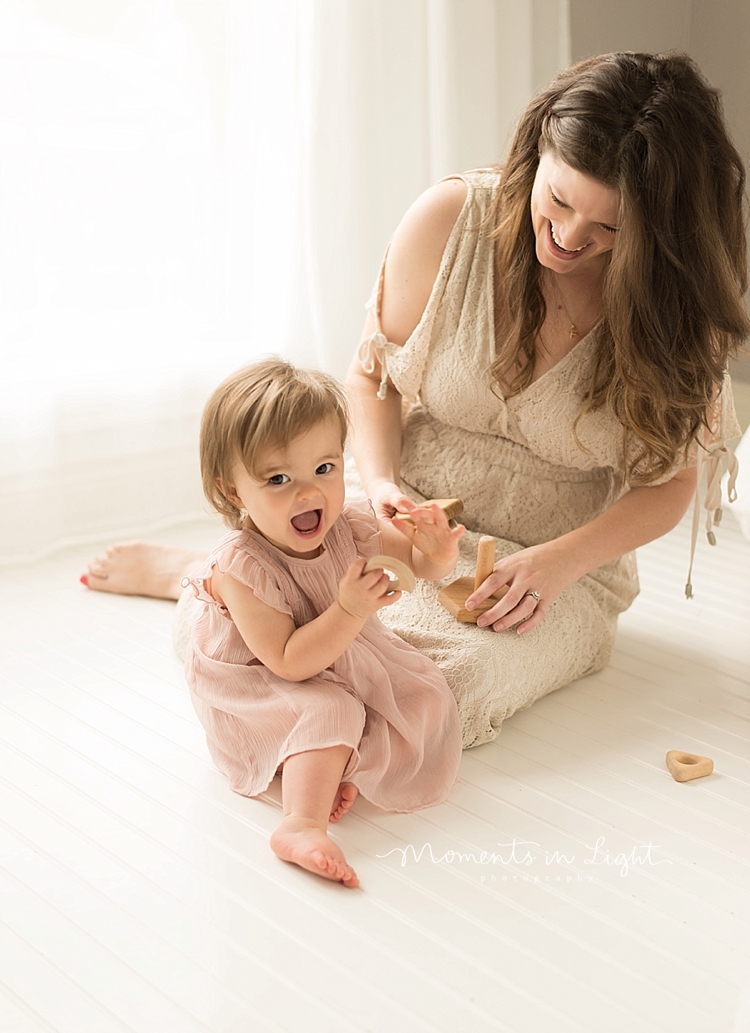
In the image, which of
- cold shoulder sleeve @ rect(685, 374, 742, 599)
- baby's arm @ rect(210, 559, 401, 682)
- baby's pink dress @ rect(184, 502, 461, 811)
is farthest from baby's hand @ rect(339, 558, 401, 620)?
cold shoulder sleeve @ rect(685, 374, 742, 599)

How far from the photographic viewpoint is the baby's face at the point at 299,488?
121cm

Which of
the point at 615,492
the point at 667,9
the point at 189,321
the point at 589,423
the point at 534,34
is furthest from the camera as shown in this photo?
the point at 667,9

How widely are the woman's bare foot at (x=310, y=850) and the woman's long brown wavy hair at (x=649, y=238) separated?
68cm

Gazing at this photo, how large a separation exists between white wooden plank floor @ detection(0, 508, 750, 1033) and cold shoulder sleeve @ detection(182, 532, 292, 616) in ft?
0.83

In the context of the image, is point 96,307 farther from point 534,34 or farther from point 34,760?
point 534,34

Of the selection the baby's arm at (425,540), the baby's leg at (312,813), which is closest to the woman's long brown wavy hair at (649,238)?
the baby's arm at (425,540)

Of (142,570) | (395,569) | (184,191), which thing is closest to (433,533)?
(395,569)

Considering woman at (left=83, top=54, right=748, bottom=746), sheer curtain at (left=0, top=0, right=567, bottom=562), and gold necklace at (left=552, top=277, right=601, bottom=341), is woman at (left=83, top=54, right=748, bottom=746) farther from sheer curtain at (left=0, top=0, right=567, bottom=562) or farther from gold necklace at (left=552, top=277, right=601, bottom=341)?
sheer curtain at (left=0, top=0, right=567, bottom=562)

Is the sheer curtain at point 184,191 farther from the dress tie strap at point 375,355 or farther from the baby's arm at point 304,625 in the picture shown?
the baby's arm at point 304,625

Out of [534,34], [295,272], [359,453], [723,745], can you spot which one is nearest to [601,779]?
[723,745]

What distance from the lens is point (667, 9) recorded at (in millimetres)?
2693

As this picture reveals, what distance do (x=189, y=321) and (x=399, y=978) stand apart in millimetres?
1504

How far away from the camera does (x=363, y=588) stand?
1194mm

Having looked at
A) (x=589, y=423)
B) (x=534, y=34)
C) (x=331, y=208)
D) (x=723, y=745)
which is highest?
(x=534, y=34)
